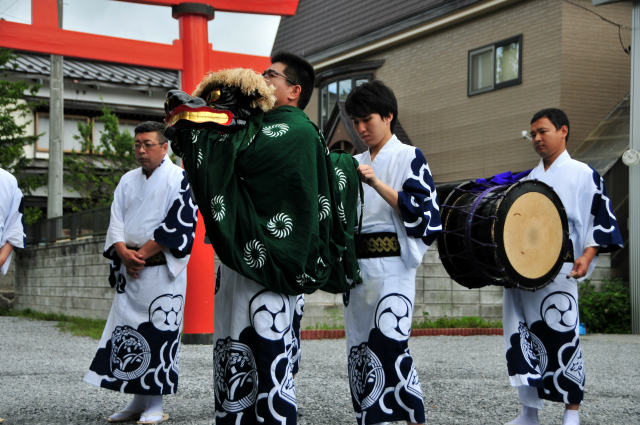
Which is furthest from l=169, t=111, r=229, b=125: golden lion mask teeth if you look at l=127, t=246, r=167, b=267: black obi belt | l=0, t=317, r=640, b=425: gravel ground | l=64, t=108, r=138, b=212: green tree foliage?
l=64, t=108, r=138, b=212: green tree foliage

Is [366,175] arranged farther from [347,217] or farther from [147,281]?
[147,281]

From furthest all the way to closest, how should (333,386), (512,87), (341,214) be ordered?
(512,87), (333,386), (341,214)

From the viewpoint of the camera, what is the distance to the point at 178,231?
4.32 meters

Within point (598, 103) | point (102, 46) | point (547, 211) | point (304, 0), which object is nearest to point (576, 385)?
point (547, 211)

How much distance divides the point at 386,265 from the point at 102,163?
51.1 feet

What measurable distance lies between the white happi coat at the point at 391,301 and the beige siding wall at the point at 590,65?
365 inches

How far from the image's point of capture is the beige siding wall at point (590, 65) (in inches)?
456

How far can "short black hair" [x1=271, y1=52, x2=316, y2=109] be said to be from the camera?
117 inches

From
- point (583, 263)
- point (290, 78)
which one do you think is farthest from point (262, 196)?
point (583, 263)

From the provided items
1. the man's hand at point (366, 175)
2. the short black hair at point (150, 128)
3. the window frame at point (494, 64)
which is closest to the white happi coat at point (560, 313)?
the man's hand at point (366, 175)

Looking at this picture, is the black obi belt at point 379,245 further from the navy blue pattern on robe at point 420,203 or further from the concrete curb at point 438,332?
the concrete curb at point 438,332

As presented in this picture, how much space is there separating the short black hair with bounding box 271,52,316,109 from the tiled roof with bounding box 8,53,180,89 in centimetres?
1848

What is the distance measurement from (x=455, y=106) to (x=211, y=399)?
1012 centimetres

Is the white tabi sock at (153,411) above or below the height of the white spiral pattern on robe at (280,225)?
below
